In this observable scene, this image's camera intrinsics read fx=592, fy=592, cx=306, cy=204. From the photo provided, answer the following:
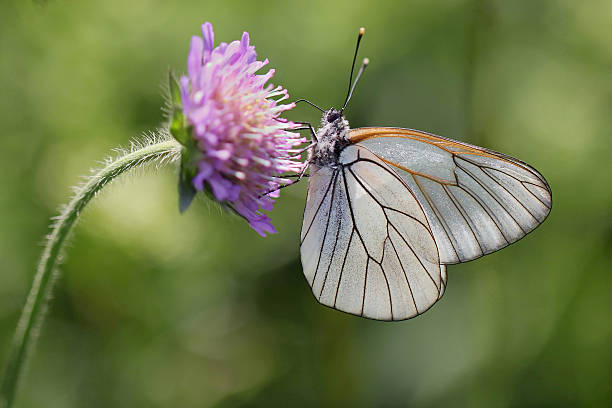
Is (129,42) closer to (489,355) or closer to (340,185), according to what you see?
(340,185)

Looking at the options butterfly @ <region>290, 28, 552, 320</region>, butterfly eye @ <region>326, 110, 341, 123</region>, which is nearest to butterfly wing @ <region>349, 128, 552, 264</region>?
butterfly @ <region>290, 28, 552, 320</region>

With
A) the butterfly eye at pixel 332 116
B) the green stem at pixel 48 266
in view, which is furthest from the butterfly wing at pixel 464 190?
the green stem at pixel 48 266

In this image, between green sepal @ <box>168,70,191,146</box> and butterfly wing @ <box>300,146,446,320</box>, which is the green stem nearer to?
green sepal @ <box>168,70,191,146</box>

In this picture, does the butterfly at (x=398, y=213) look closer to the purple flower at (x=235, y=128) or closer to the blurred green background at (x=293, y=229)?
the purple flower at (x=235, y=128)

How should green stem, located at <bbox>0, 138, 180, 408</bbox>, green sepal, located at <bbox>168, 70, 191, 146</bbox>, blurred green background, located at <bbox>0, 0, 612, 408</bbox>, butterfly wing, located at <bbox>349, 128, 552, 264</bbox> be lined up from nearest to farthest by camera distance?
green stem, located at <bbox>0, 138, 180, 408</bbox> < green sepal, located at <bbox>168, 70, 191, 146</bbox> < butterfly wing, located at <bbox>349, 128, 552, 264</bbox> < blurred green background, located at <bbox>0, 0, 612, 408</bbox>

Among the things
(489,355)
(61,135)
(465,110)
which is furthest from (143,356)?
(465,110)
